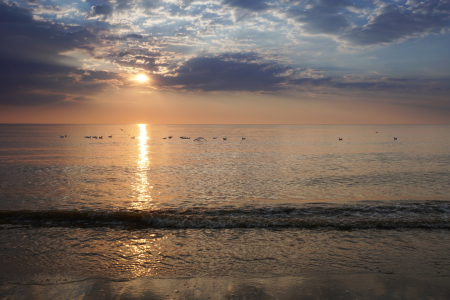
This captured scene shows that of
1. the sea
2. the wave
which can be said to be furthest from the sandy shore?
the wave

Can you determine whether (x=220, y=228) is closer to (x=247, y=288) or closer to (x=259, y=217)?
(x=259, y=217)

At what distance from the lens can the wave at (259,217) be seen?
12.9 metres

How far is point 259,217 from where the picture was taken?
14.2 metres

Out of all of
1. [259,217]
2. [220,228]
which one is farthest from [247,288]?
[259,217]

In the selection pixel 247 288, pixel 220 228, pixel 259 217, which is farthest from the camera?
pixel 259 217

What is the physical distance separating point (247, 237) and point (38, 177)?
23835 mm

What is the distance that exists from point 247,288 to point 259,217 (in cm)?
714

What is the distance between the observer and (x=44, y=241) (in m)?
10.8

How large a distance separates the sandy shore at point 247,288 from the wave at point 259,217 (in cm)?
504

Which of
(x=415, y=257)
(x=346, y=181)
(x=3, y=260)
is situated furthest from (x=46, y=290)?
(x=346, y=181)

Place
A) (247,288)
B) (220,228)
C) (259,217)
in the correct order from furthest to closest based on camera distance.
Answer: (259,217) → (220,228) → (247,288)

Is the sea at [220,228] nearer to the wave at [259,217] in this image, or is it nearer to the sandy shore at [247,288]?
the wave at [259,217]

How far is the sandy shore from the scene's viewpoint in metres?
6.85

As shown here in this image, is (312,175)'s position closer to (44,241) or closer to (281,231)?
(281,231)
